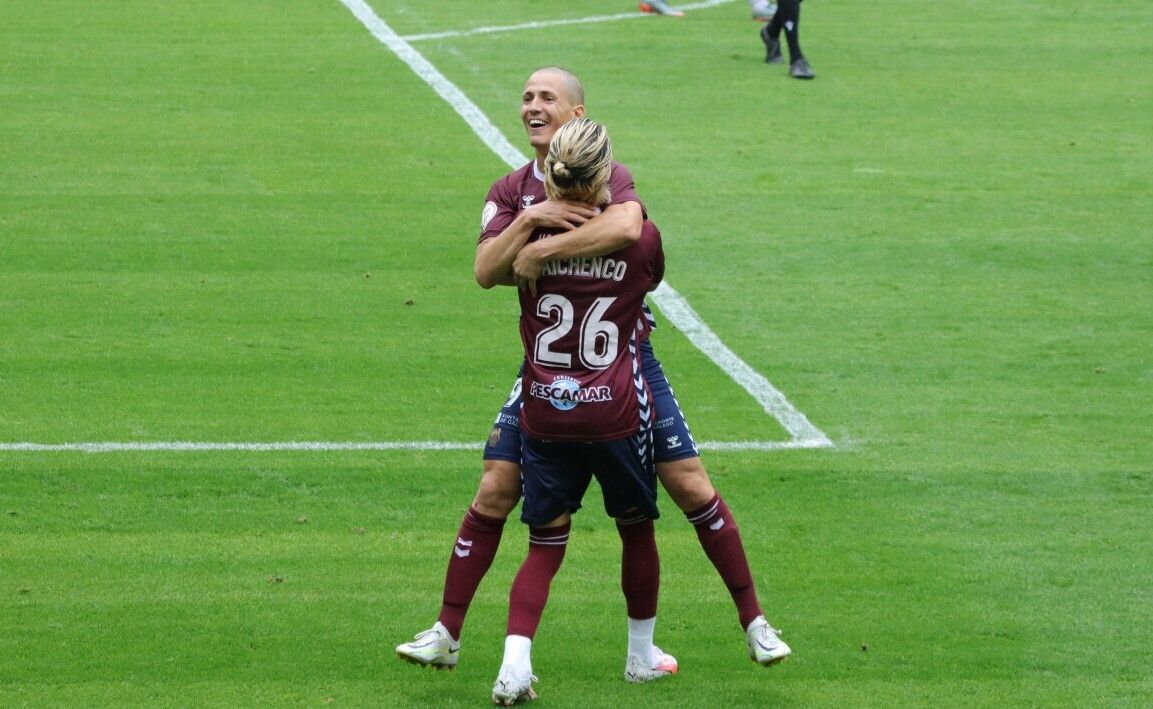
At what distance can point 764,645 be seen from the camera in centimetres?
608

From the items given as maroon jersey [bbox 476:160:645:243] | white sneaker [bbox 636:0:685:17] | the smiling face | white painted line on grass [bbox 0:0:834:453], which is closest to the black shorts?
maroon jersey [bbox 476:160:645:243]

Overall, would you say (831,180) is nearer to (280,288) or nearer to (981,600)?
(280,288)

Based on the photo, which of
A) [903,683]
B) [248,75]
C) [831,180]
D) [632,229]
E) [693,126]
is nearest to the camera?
[632,229]

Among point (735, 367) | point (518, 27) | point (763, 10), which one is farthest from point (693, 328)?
point (763, 10)

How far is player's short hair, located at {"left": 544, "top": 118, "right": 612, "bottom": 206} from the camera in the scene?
5652 millimetres

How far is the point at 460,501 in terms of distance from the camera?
8164 mm

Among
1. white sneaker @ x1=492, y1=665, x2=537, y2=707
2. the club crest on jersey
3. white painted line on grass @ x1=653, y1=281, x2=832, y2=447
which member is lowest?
white painted line on grass @ x1=653, y1=281, x2=832, y2=447

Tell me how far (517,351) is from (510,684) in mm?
4731

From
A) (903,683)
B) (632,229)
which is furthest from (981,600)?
(632,229)

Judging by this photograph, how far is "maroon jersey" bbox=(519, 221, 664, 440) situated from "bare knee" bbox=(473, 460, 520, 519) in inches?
12.4

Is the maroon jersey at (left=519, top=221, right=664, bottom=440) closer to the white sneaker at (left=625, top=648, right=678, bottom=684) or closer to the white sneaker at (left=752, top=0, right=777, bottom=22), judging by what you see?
the white sneaker at (left=625, top=648, right=678, bottom=684)

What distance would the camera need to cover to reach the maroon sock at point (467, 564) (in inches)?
245

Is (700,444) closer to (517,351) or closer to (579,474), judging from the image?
(517,351)

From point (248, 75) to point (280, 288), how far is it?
643 centimetres
